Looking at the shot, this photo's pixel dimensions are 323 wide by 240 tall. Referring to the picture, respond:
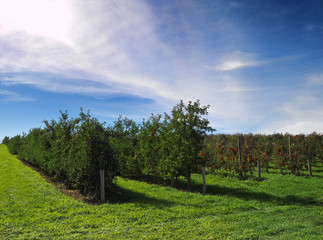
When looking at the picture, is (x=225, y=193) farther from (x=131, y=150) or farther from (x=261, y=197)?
(x=131, y=150)

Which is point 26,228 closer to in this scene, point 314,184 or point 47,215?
point 47,215

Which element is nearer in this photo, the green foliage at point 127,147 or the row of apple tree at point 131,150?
the row of apple tree at point 131,150

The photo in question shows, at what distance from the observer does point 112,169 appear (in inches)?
407

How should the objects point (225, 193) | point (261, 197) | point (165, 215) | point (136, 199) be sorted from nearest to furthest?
point (165, 215)
point (136, 199)
point (261, 197)
point (225, 193)

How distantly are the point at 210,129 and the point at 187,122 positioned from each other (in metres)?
1.20

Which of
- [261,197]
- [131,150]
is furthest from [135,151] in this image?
[261,197]

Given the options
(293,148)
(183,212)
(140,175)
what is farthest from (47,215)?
(293,148)

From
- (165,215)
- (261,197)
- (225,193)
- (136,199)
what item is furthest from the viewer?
(225,193)

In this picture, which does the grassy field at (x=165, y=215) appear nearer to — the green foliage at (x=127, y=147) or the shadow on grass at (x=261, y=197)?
the shadow on grass at (x=261, y=197)

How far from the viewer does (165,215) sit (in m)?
7.39

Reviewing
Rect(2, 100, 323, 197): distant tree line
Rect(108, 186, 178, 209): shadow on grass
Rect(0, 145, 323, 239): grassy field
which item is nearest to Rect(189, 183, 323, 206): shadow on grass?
Rect(0, 145, 323, 239): grassy field

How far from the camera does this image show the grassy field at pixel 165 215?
6004mm

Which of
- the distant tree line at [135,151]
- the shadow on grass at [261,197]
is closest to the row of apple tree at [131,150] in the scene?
the distant tree line at [135,151]

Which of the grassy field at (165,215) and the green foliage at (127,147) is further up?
the green foliage at (127,147)
